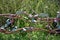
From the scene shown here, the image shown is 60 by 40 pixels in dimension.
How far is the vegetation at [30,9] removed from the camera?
209 centimetres

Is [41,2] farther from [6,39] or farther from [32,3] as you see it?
[6,39]

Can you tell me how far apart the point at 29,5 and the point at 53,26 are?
0.38 m

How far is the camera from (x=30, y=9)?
7.44 feet

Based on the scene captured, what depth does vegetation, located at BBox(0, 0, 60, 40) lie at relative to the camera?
6.87ft

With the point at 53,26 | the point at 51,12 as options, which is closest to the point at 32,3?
the point at 51,12

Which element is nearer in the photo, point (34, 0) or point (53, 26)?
point (53, 26)

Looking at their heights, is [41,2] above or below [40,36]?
above

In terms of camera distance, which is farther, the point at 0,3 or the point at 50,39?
the point at 0,3

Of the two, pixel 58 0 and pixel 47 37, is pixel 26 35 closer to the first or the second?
pixel 47 37

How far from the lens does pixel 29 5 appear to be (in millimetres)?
2295

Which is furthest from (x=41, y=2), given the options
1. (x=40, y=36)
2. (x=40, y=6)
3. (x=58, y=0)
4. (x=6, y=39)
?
(x=6, y=39)

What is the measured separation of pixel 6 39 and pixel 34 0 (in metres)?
0.51

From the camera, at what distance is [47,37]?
2.09 m

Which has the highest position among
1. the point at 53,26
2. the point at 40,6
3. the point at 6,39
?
the point at 40,6
